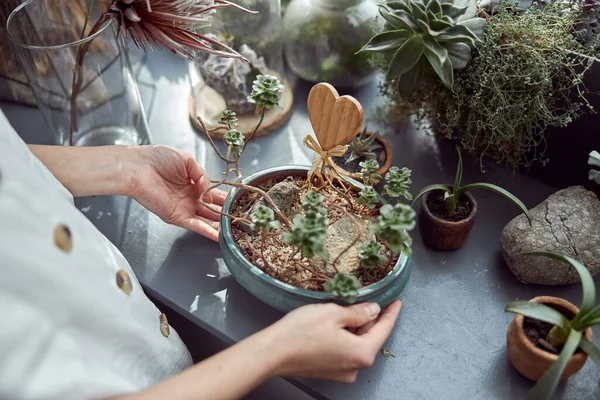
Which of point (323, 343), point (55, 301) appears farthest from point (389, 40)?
point (55, 301)

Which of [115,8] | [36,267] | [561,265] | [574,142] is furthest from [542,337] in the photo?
[115,8]

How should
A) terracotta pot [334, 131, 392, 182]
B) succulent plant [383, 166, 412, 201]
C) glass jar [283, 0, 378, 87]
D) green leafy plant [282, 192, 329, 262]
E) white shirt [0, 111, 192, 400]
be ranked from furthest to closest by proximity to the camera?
glass jar [283, 0, 378, 87] < terracotta pot [334, 131, 392, 182] < succulent plant [383, 166, 412, 201] < green leafy plant [282, 192, 329, 262] < white shirt [0, 111, 192, 400]

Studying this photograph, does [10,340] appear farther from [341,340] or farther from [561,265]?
[561,265]

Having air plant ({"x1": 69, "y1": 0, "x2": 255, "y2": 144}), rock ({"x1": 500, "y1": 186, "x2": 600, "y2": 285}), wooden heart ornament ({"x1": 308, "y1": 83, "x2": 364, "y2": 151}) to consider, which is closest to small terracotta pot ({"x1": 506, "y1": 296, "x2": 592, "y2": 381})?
rock ({"x1": 500, "y1": 186, "x2": 600, "y2": 285})


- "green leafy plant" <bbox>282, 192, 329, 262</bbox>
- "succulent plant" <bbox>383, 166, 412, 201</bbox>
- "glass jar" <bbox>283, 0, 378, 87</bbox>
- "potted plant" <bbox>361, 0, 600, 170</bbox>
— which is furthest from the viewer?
"glass jar" <bbox>283, 0, 378, 87</bbox>

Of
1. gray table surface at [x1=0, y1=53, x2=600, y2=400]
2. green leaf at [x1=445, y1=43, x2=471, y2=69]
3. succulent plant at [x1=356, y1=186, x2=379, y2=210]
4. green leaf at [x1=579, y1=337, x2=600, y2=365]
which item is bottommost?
gray table surface at [x1=0, y1=53, x2=600, y2=400]

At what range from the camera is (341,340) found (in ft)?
2.29

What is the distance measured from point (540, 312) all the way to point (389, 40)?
49 centimetres

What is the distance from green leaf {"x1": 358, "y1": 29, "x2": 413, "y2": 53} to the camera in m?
0.90

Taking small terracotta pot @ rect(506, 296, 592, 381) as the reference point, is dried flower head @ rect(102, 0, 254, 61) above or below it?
above

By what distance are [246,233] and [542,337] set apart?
1.54ft

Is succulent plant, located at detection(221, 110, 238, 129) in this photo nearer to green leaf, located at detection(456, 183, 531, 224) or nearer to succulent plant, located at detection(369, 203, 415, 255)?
succulent plant, located at detection(369, 203, 415, 255)

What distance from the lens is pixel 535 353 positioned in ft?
2.43

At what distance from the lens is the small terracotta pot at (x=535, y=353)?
731 millimetres
